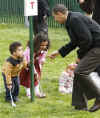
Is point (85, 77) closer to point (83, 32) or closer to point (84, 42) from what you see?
point (84, 42)

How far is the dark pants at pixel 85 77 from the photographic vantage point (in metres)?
5.30

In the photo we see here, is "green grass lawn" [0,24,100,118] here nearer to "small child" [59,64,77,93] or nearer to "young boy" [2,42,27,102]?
"small child" [59,64,77,93]

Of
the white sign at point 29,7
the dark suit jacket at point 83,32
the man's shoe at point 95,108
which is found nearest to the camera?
the dark suit jacket at point 83,32

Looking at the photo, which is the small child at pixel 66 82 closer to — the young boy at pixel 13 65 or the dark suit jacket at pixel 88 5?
the young boy at pixel 13 65

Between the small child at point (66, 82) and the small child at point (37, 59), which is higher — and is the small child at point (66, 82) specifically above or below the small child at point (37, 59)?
below

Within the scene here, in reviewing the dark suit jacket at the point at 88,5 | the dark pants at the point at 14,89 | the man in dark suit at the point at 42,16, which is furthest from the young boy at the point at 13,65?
the man in dark suit at the point at 42,16

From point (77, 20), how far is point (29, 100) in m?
1.59

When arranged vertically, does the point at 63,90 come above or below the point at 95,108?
below

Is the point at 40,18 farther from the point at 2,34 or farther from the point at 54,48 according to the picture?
the point at 2,34

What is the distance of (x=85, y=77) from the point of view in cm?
531

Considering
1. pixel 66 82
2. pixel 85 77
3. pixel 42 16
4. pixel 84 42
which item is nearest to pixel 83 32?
pixel 84 42

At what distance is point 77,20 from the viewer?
5.18 meters

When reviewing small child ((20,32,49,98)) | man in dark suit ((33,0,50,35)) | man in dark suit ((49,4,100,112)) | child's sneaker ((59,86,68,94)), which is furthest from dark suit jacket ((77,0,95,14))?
man in dark suit ((33,0,50,35))

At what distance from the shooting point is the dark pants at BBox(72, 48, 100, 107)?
530cm
